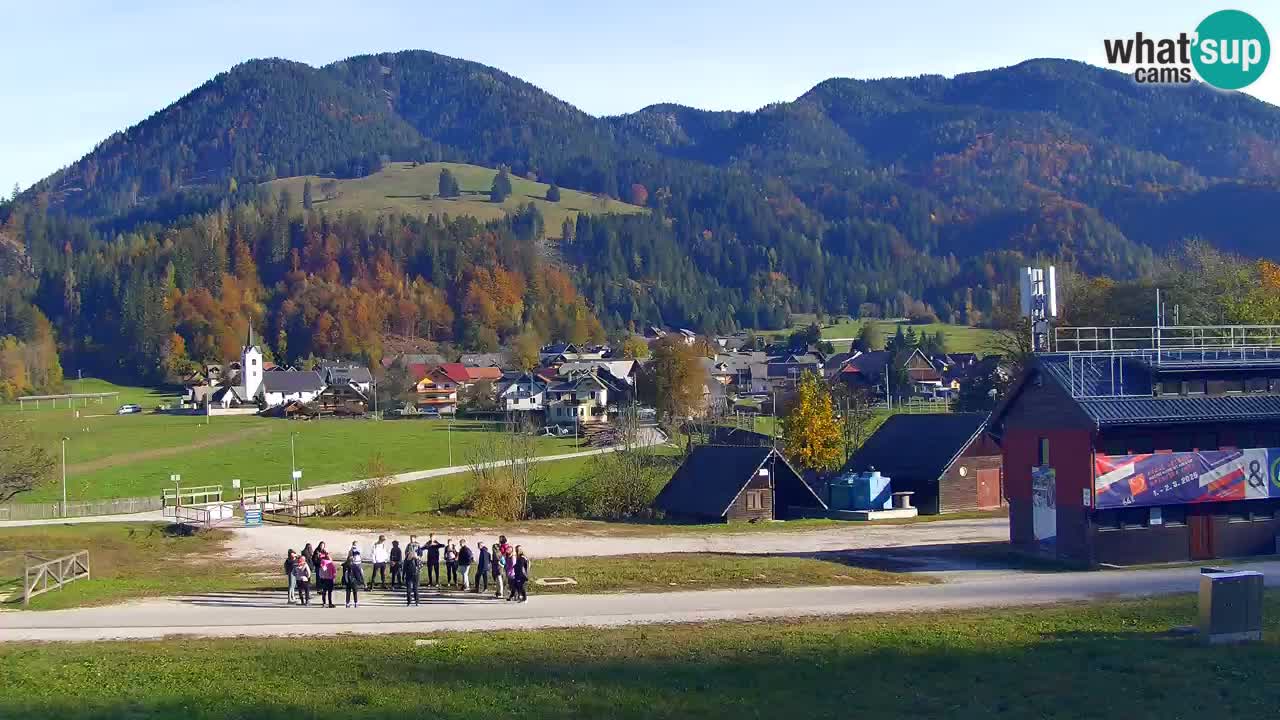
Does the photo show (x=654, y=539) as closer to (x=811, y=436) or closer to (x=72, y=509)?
(x=811, y=436)

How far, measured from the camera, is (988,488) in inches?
2360

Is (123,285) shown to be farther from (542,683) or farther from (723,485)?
(542,683)

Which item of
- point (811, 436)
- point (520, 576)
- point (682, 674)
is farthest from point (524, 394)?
point (682, 674)

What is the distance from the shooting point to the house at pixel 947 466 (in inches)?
2313

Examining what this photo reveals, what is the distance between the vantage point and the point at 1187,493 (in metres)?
→ 37.1

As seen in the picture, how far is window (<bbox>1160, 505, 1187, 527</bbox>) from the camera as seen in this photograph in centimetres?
3753

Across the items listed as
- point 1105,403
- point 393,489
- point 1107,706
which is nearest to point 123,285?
point 393,489

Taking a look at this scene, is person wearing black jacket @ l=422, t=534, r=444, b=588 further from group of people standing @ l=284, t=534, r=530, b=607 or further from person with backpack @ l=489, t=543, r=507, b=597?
person with backpack @ l=489, t=543, r=507, b=597

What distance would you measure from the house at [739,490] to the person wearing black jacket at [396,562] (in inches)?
849

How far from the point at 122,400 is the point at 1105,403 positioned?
13170 centimetres

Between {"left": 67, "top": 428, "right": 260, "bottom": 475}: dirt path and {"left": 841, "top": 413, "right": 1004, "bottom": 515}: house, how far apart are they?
46086mm

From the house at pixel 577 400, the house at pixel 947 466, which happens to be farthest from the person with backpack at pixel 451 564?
Answer: the house at pixel 577 400

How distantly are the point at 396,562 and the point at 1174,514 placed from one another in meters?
21.1

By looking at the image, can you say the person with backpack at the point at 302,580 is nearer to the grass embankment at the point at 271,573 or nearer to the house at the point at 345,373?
the grass embankment at the point at 271,573
